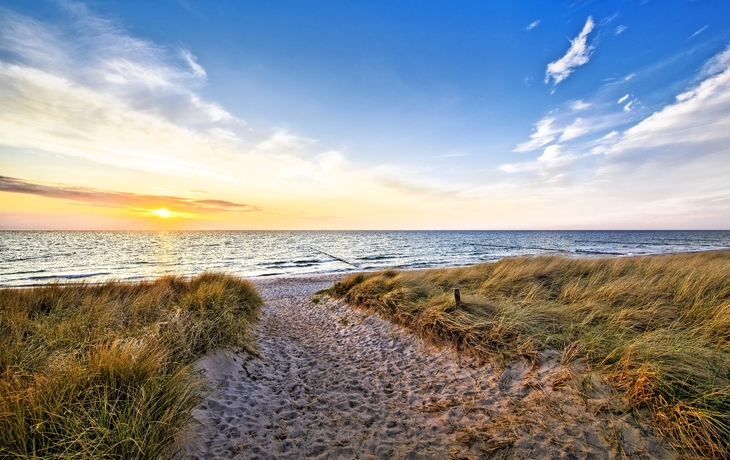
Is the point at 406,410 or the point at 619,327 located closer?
the point at 406,410

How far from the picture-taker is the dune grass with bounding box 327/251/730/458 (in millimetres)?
4055

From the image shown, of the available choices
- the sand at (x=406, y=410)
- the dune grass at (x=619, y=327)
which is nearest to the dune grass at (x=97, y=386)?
the sand at (x=406, y=410)

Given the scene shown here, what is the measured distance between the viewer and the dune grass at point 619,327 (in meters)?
4.05

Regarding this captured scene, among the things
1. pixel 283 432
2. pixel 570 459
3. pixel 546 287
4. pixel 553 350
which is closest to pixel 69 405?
pixel 283 432

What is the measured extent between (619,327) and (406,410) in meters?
5.05

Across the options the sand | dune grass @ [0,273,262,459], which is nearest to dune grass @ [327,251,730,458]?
the sand

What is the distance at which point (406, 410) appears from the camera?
552cm

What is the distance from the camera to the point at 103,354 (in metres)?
4.26

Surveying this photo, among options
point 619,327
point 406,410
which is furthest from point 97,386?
point 619,327

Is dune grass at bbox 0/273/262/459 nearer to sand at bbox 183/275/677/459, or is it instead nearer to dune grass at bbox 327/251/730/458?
sand at bbox 183/275/677/459

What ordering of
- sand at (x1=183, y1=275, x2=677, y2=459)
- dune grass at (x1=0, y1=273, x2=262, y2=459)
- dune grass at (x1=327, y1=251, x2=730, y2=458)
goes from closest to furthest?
1. dune grass at (x1=0, y1=273, x2=262, y2=459)
2. dune grass at (x1=327, y1=251, x2=730, y2=458)
3. sand at (x1=183, y1=275, x2=677, y2=459)

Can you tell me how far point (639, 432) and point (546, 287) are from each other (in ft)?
27.7

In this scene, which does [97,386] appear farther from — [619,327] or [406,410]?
[619,327]

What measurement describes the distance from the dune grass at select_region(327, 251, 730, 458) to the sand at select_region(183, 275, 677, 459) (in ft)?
1.30
